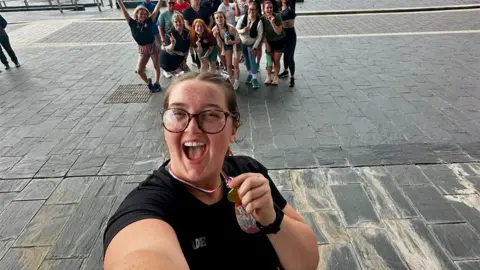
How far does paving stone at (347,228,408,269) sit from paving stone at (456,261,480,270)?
45 cm

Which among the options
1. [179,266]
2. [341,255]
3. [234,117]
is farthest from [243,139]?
[179,266]

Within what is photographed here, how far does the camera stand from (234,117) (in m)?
1.49

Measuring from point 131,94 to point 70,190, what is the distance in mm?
3131

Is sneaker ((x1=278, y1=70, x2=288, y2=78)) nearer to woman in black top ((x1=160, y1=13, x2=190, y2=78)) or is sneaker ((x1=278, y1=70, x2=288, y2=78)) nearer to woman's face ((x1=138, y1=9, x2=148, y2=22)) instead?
woman in black top ((x1=160, y1=13, x2=190, y2=78))

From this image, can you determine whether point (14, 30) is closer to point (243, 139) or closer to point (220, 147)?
point (243, 139)

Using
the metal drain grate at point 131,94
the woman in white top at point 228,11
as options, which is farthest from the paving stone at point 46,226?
the woman in white top at point 228,11

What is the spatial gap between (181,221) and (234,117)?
1.75 feet

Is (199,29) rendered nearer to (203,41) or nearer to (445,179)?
(203,41)

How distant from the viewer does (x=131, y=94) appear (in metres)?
6.38

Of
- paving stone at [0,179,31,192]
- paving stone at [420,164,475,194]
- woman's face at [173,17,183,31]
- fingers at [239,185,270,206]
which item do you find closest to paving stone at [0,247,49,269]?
paving stone at [0,179,31,192]

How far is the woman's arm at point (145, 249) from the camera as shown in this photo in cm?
108

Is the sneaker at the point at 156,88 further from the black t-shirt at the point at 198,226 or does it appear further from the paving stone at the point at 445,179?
the black t-shirt at the point at 198,226

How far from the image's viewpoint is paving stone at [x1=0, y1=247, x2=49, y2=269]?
107 inches

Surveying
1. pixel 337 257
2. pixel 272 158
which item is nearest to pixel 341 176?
pixel 272 158
